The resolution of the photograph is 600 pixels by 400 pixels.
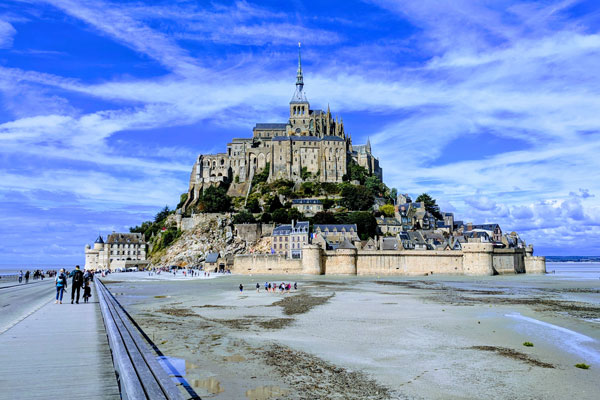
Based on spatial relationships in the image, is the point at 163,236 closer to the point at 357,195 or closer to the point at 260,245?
the point at 260,245

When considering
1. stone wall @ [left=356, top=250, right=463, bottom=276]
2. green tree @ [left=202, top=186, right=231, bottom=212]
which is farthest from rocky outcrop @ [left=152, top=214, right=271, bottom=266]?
stone wall @ [left=356, top=250, right=463, bottom=276]

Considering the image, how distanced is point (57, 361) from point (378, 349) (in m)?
8.76

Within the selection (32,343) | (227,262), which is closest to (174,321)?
(32,343)

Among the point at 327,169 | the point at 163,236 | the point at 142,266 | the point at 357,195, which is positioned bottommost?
the point at 142,266

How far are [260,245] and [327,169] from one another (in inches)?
1013

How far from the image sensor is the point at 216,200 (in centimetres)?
8244

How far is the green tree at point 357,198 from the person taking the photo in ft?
252

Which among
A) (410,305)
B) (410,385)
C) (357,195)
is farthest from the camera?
(357,195)

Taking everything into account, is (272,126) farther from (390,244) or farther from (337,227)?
(390,244)

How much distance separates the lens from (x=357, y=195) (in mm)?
77562

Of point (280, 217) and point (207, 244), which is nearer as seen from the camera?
point (280, 217)

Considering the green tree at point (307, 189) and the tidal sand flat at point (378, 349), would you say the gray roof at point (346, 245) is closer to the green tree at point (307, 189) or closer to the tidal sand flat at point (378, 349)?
the green tree at point (307, 189)

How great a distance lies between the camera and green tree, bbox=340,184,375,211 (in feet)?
252

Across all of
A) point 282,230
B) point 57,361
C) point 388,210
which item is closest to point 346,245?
point 282,230
